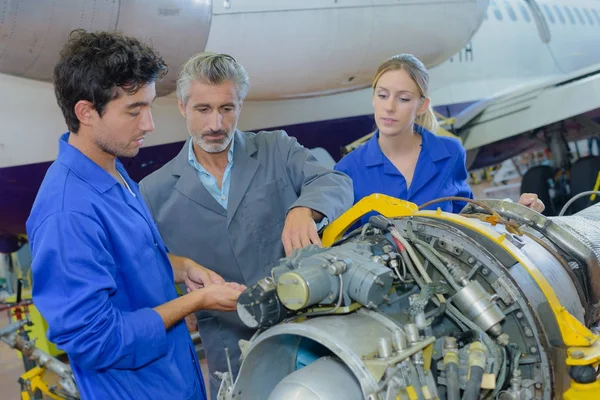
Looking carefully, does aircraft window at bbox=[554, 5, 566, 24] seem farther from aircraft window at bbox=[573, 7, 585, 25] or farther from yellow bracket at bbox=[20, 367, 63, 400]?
yellow bracket at bbox=[20, 367, 63, 400]

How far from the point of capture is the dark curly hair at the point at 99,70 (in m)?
1.42

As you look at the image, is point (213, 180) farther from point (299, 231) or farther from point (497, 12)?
point (497, 12)

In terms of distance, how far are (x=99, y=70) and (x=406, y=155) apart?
1.31 metres

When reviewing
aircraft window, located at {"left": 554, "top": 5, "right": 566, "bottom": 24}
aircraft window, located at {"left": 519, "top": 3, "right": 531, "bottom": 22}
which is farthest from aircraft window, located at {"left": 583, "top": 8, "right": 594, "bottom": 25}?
aircraft window, located at {"left": 519, "top": 3, "right": 531, "bottom": 22}

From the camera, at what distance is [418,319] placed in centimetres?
132

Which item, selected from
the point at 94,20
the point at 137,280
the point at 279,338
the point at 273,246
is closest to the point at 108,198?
the point at 137,280

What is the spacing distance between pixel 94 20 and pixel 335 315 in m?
2.93

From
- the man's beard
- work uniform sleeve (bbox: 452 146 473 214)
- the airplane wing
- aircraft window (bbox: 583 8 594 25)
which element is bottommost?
work uniform sleeve (bbox: 452 146 473 214)

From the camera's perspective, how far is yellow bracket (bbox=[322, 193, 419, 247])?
1.76m

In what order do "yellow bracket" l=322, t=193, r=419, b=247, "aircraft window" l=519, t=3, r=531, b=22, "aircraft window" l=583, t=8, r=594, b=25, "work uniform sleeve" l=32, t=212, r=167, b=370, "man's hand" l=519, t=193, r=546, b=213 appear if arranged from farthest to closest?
"aircraft window" l=583, t=8, r=594, b=25 < "aircraft window" l=519, t=3, r=531, b=22 < "man's hand" l=519, t=193, r=546, b=213 < "yellow bracket" l=322, t=193, r=419, b=247 < "work uniform sleeve" l=32, t=212, r=167, b=370

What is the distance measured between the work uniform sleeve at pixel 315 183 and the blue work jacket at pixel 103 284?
49 cm

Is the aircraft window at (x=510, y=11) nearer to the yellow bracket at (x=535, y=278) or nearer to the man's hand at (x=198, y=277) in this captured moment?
the yellow bracket at (x=535, y=278)

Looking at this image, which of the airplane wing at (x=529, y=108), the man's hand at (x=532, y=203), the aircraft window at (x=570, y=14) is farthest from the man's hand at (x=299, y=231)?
the aircraft window at (x=570, y=14)

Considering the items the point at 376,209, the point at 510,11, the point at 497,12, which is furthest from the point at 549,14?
the point at 376,209
